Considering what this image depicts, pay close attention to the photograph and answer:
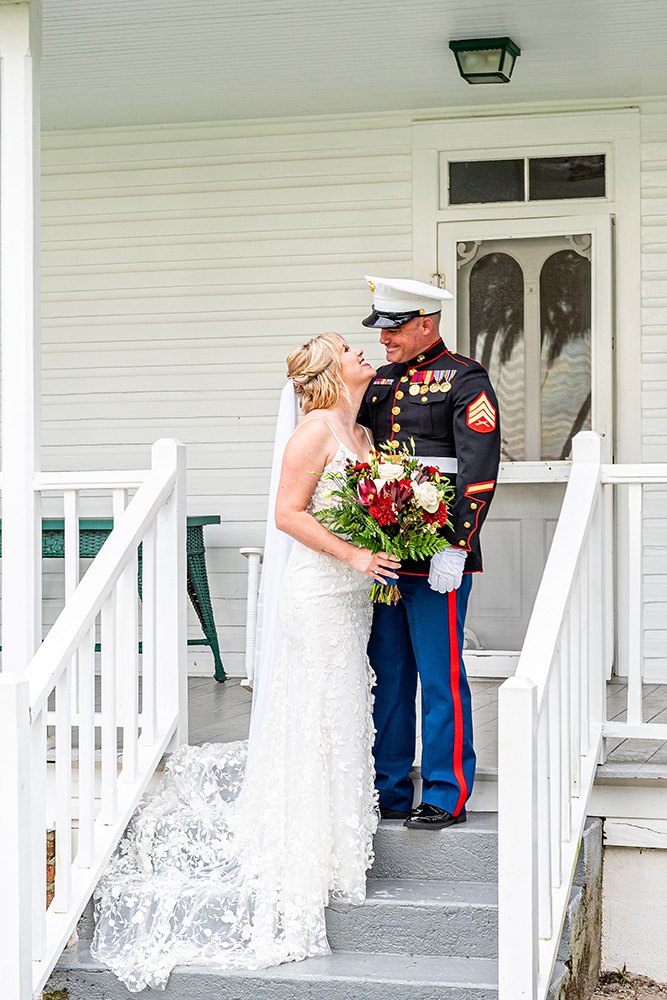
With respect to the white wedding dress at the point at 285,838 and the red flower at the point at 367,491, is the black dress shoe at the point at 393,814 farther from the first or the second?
the red flower at the point at 367,491

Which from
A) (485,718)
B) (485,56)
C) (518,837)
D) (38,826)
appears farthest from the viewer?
(485,56)

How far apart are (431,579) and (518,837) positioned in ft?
2.78

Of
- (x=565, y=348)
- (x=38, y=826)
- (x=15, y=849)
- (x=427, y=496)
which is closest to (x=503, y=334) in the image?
(x=565, y=348)

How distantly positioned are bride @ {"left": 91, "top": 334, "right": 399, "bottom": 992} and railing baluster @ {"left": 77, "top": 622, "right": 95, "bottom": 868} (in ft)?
0.51

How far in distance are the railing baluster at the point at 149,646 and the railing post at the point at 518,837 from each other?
1366 mm

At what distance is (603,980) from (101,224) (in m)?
4.34

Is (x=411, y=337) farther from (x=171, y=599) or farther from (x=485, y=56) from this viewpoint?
(x=485, y=56)

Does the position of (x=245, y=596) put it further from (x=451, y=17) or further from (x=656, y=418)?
(x=451, y=17)

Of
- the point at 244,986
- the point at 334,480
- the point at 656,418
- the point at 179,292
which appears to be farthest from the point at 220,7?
the point at 244,986

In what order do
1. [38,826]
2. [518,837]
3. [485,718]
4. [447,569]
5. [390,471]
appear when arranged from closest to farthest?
1. [518,837]
2. [38,826]
3. [390,471]
4. [447,569]
5. [485,718]

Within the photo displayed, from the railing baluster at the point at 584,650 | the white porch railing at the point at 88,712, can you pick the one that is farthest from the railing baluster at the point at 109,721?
the railing baluster at the point at 584,650

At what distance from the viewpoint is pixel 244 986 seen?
2811 millimetres

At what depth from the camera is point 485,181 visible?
541 cm

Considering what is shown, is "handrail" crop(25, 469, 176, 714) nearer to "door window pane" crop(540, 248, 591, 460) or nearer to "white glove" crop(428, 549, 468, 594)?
"white glove" crop(428, 549, 468, 594)
